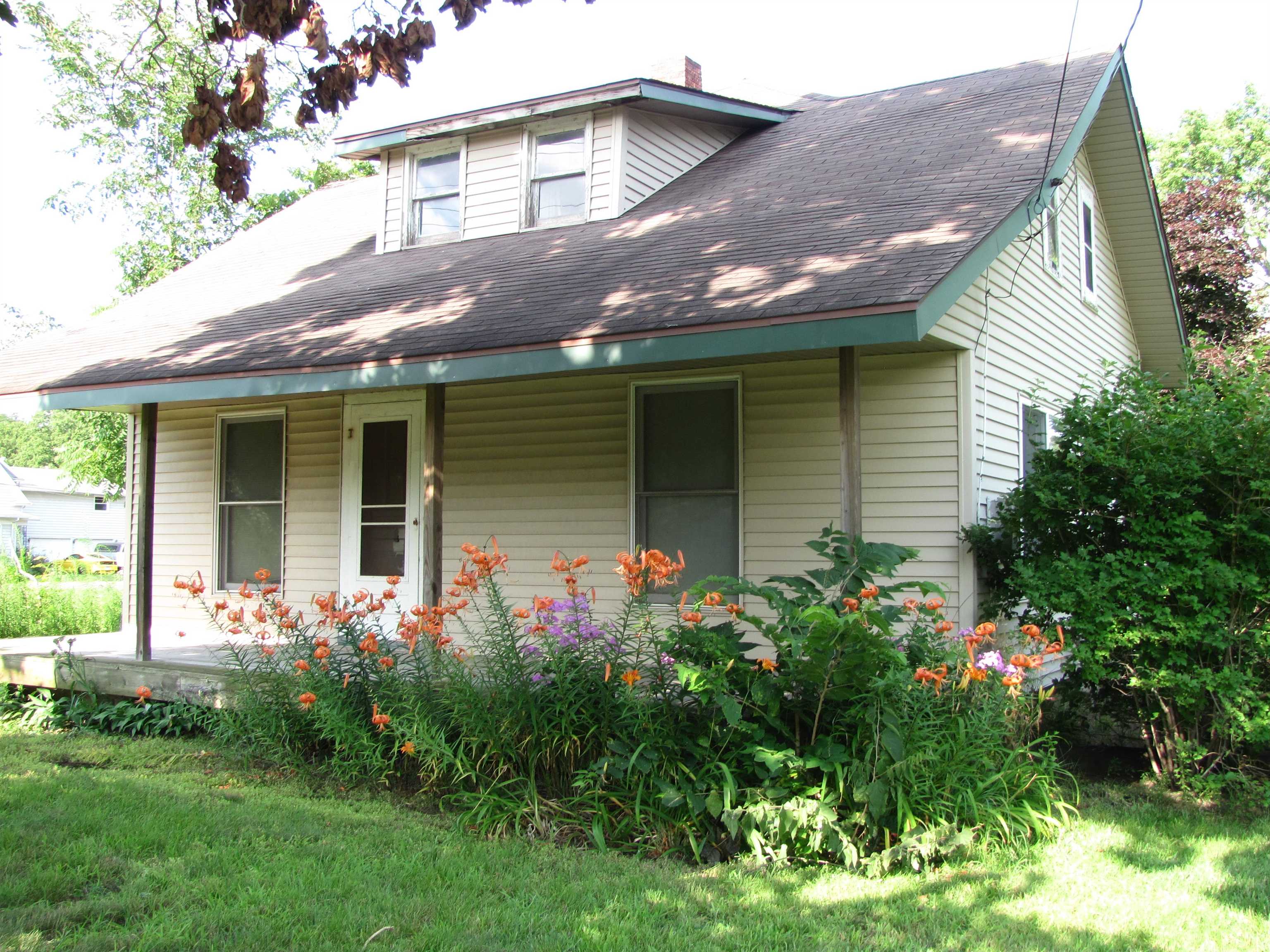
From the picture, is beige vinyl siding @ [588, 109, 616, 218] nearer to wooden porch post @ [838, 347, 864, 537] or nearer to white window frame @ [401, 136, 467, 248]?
white window frame @ [401, 136, 467, 248]

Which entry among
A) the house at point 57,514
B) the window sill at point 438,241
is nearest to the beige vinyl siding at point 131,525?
the window sill at point 438,241

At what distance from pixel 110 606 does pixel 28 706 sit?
5.53 metres

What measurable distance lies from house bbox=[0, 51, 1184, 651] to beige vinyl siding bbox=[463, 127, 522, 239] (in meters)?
0.03

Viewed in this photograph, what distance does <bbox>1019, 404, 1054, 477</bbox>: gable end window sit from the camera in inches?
326

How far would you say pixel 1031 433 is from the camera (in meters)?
8.79

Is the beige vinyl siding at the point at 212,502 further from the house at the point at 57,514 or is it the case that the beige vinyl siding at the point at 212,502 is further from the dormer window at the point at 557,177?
the house at the point at 57,514

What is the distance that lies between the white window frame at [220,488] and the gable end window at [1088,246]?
822 centimetres

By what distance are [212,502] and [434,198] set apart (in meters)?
3.90

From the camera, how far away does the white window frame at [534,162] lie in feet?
33.0

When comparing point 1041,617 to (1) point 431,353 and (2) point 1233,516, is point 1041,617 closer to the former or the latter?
(2) point 1233,516

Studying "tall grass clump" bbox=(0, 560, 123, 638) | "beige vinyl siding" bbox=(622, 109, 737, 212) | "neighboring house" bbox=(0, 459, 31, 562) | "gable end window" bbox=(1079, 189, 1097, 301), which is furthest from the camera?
"neighboring house" bbox=(0, 459, 31, 562)

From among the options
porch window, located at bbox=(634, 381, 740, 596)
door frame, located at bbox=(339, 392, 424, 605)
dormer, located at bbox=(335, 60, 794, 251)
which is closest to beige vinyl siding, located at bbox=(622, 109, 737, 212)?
dormer, located at bbox=(335, 60, 794, 251)

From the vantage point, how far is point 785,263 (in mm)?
6594

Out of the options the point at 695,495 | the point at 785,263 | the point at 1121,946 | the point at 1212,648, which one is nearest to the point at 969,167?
the point at 785,263
